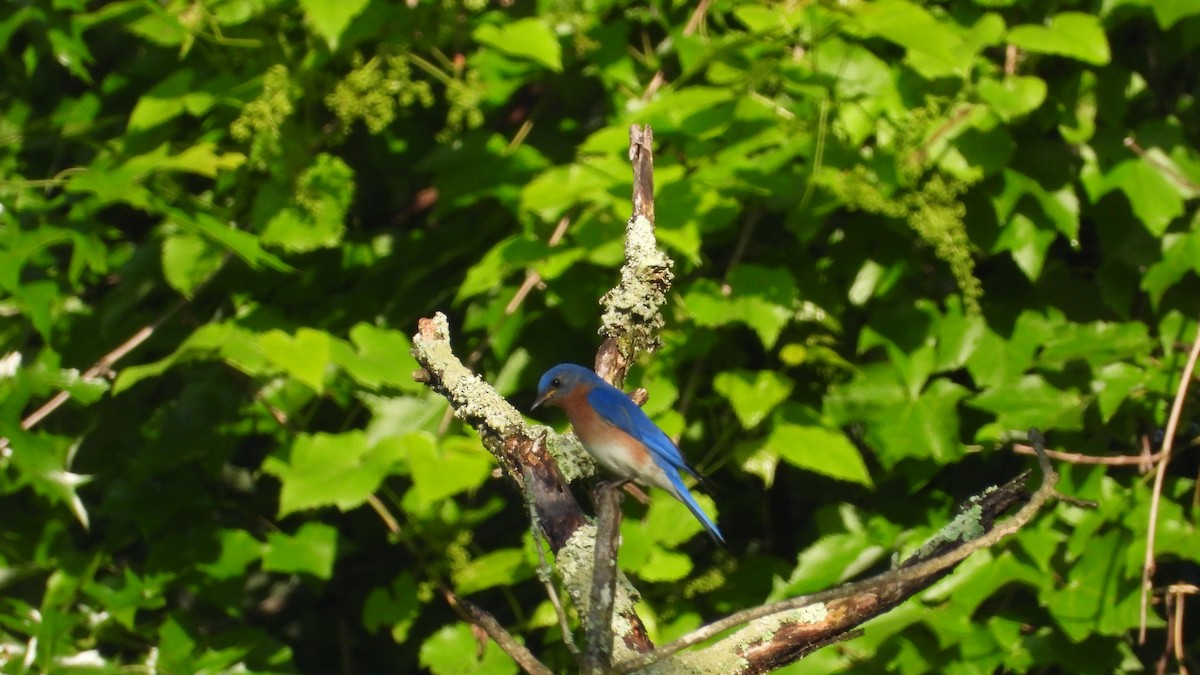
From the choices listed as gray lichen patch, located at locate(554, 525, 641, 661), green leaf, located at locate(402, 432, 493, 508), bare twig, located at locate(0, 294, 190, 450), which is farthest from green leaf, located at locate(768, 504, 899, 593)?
bare twig, located at locate(0, 294, 190, 450)

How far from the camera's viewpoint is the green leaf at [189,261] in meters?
A: 2.54

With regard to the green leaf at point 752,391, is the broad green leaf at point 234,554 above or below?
below

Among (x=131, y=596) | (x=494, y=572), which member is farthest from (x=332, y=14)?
(x=131, y=596)

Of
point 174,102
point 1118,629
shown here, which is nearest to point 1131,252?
point 1118,629

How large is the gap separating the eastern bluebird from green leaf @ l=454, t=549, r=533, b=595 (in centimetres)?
33

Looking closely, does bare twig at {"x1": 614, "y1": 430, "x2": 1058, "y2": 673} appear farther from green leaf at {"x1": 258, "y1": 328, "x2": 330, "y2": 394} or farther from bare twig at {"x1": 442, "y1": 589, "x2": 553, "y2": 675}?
green leaf at {"x1": 258, "y1": 328, "x2": 330, "y2": 394}

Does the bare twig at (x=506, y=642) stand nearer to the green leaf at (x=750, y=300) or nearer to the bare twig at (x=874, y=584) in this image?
the bare twig at (x=874, y=584)

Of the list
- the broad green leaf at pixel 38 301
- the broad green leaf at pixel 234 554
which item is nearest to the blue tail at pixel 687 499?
the broad green leaf at pixel 234 554

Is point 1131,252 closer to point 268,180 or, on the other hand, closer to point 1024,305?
point 1024,305

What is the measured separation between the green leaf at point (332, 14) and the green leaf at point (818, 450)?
42.9 inches

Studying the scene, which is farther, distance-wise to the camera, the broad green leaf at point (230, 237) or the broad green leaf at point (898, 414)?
the broad green leaf at point (898, 414)

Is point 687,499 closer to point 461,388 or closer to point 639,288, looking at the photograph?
point 639,288

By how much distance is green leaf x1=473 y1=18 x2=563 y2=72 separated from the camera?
7.65 ft

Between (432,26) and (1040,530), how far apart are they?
1.57 metres
